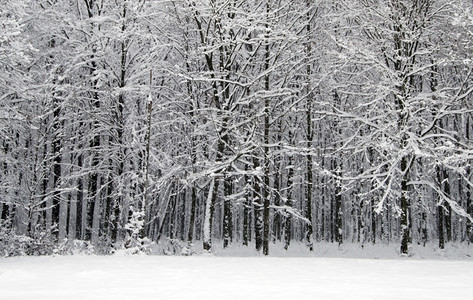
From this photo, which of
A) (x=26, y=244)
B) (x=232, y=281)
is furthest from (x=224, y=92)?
(x=232, y=281)

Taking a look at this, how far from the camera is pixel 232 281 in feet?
21.4

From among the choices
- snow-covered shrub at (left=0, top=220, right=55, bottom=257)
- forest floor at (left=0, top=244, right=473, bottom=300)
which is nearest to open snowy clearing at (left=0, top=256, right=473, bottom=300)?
forest floor at (left=0, top=244, right=473, bottom=300)

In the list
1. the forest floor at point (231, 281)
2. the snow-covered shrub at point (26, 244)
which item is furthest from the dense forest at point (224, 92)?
the forest floor at point (231, 281)

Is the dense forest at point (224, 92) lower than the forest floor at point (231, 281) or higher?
higher

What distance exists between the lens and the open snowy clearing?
17.6ft

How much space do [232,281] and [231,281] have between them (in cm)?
2

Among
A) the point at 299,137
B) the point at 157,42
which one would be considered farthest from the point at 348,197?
the point at 157,42

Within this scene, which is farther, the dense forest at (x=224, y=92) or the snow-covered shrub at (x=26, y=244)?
the dense forest at (x=224, y=92)

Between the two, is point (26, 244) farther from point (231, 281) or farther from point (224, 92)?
point (231, 281)

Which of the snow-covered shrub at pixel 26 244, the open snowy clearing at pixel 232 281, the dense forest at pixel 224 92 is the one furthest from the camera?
the dense forest at pixel 224 92

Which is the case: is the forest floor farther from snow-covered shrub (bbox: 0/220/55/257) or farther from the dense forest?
A: snow-covered shrub (bbox: 0/220/55/257)

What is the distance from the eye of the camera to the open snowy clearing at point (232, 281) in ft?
17.6

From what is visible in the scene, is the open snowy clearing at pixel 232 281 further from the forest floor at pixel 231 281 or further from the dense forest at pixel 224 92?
the dense forest at pixel 224 92

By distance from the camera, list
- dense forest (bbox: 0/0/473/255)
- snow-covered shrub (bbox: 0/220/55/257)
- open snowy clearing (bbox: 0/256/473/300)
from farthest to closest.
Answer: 1. dense forest (bbox: 0/0/473/255)
2. snow-covered shrub (bbox: 0/220/55/257)
3. open snowy clearing (bbox: 0/256/473/300)
